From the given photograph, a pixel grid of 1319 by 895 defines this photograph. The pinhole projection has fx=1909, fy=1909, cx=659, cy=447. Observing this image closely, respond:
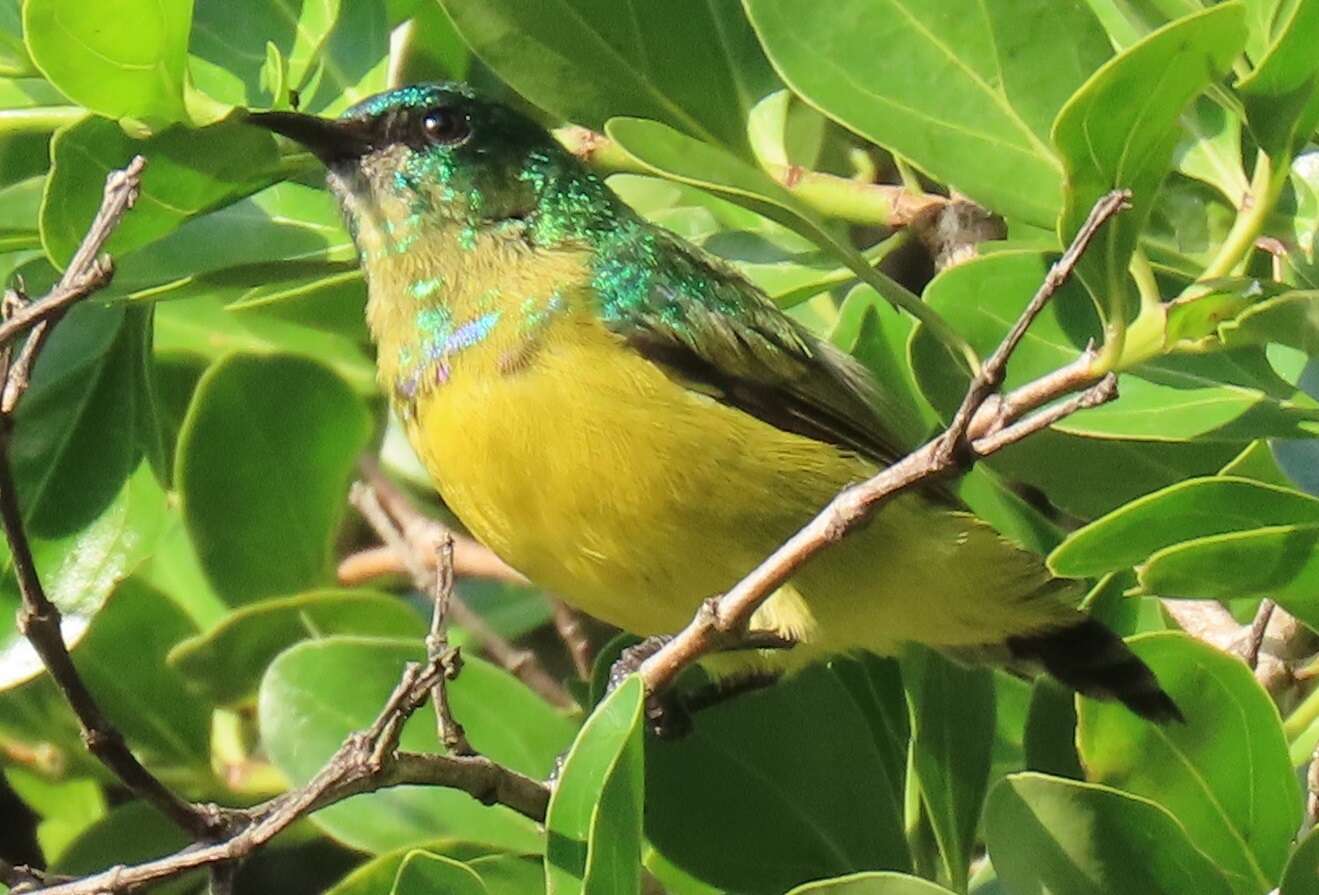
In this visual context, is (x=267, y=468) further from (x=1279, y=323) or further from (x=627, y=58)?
(x=1279, y=323)

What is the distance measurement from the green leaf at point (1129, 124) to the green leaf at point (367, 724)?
1000 mm

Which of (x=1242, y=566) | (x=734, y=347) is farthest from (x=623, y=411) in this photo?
(x=1242, y=566)

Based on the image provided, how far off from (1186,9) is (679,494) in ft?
3.05

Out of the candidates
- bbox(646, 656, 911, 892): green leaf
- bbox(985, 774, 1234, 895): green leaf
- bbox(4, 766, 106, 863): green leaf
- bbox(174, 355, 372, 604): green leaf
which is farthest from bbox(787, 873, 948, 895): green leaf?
bbox(4, 766, 106, 863): green leaf

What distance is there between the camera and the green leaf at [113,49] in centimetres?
228

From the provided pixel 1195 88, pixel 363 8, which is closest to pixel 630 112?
pixel 363 8

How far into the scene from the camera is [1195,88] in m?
1.86

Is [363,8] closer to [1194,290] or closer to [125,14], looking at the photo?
[125,14]

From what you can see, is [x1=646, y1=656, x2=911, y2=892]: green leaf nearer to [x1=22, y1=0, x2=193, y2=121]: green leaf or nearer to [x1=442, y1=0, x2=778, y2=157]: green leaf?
[x1=442, y1=0, x2=778, y2=157]: green leaf

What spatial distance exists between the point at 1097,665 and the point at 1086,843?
0.53 meters

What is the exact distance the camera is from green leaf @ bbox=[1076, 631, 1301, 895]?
2.12 metres

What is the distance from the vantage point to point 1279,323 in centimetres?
204

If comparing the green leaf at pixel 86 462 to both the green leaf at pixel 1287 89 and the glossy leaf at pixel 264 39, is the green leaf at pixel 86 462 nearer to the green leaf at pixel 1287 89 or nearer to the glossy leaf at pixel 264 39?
the glossy leaf at pixel 264 39

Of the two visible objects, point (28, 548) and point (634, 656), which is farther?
point (634, 656)
